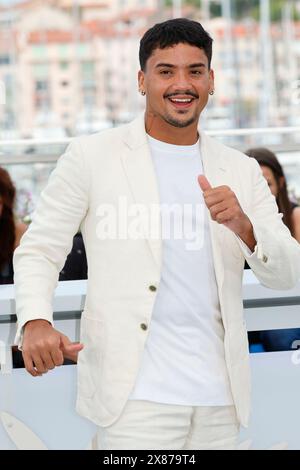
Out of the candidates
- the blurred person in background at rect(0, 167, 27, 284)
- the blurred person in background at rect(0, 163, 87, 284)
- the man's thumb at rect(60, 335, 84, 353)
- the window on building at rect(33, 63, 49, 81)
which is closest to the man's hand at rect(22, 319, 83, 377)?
the man's thumb at rect(60, 335, 84, 353)

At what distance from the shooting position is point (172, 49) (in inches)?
67.1

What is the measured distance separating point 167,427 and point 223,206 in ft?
1.35

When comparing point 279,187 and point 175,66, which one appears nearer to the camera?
point 175,66

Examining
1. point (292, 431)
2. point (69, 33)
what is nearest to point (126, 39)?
point (69, 33)

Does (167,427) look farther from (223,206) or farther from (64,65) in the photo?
(64,65)

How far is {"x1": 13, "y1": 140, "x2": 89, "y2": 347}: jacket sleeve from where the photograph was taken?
5.32 feet

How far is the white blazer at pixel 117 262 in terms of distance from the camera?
163 cm

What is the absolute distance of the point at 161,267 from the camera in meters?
1.63

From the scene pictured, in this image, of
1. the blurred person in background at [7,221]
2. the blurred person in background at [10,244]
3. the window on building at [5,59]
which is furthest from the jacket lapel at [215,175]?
the window on building at [5,59]

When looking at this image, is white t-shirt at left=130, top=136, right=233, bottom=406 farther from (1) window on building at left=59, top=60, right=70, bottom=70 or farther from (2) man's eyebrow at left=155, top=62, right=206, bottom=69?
(1) window on building at left=59, top=60, right=70, bottom=70

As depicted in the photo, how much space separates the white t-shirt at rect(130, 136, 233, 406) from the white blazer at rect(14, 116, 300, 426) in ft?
0.06

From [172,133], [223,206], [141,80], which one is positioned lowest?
[223,206]

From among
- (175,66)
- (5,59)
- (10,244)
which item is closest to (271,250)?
(175,66)

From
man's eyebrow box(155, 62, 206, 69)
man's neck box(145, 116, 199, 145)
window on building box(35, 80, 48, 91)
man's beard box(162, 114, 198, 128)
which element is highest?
window on building box(35, 80, 48, 91)
